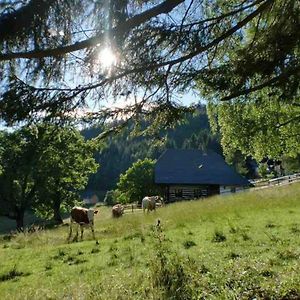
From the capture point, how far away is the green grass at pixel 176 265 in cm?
556

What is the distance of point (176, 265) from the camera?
20.8ft

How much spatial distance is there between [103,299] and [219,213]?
11179 millimetres

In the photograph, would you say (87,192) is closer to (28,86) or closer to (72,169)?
Result: (72,169)

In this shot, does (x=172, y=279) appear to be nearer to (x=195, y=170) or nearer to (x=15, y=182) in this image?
(x=15, y=182)

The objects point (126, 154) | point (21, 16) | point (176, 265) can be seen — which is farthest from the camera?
point (126, 154)

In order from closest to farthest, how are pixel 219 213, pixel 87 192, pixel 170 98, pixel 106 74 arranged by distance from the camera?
pixel 106 74
pixel 170 98
pixel 219 213
pixel 87 192

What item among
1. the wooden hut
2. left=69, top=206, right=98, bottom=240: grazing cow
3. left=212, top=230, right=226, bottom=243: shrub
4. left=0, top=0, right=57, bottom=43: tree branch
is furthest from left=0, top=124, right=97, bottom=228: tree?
left=0, top=0, right=57, bottom=43: tree branch

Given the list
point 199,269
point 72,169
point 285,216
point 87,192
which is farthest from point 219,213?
point 87,192

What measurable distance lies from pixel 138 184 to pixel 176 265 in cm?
4989

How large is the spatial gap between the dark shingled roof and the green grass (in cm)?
3318

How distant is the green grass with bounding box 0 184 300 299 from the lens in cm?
556

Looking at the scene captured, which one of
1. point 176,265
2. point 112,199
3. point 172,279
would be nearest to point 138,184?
point 112,199

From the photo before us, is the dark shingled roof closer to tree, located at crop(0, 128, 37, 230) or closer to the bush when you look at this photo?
tree, located at crop(0, 128, 37, 230)

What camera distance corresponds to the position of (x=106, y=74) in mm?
5488
